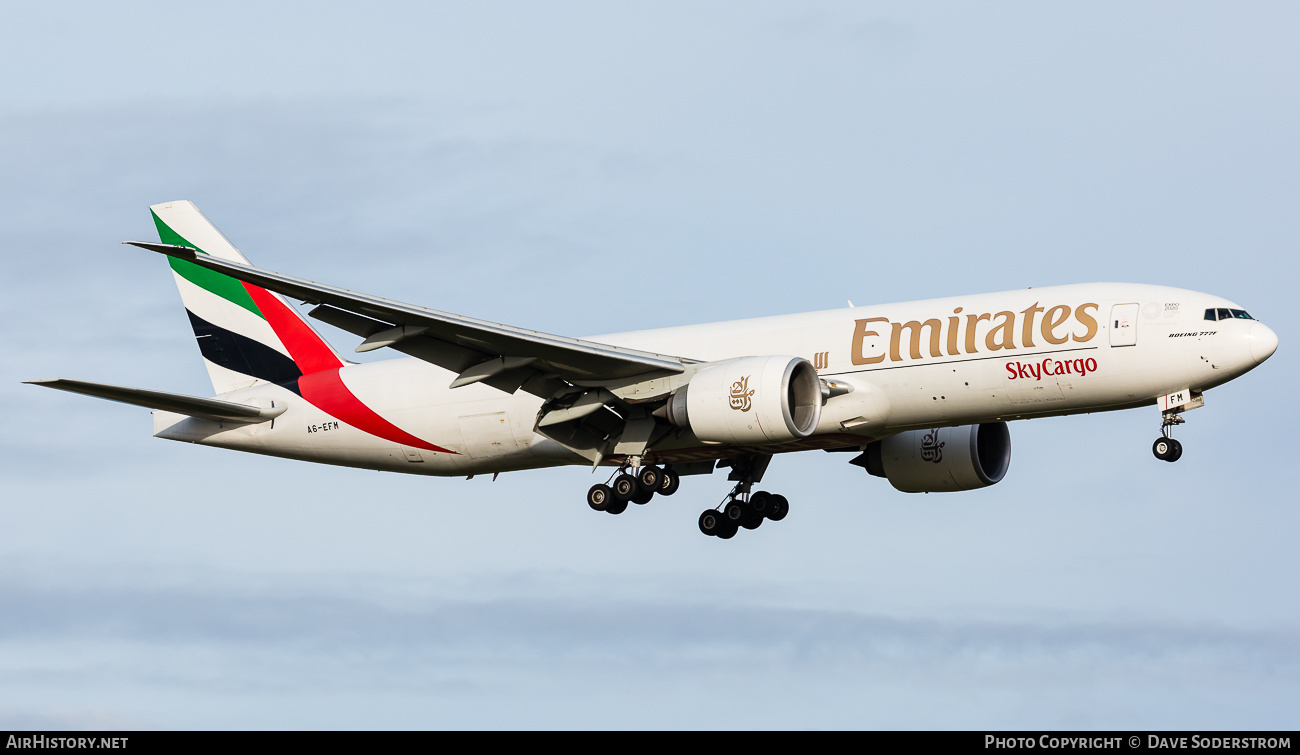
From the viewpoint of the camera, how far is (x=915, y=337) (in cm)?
3319

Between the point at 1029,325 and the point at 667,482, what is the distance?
8.86m

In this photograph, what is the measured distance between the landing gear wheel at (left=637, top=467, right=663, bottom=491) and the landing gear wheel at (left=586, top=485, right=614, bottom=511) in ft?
2.49

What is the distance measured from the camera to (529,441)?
36.9 metres

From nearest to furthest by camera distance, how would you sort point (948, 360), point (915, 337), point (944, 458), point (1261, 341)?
point (1261, 341)
point (948, 360)
point (915, 337)
point (944, 458)

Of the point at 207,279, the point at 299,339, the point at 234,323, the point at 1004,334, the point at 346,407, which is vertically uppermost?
the point at 207,279

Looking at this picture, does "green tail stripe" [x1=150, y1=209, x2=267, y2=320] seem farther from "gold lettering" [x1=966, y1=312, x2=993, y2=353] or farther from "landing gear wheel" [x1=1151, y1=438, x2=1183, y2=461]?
"landing gear wheel" [x1=1151, y1=438, x2=1183, y2=461]

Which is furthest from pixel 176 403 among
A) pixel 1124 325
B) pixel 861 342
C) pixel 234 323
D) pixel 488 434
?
pixel 1124 325

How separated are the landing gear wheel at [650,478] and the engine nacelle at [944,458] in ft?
21.6

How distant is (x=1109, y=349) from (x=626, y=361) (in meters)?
9.96

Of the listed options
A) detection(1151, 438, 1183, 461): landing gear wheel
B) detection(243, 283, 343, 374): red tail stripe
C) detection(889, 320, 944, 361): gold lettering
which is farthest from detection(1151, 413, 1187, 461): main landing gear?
detection(243, 283, 343, 374): red tail stripe

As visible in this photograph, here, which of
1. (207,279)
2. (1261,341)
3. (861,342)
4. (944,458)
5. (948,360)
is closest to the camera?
(1261,341)

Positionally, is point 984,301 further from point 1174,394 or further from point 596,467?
point 596,467

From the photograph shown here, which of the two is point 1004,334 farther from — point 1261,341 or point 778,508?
point 778,508

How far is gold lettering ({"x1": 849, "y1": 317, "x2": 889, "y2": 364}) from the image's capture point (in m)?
33.5
